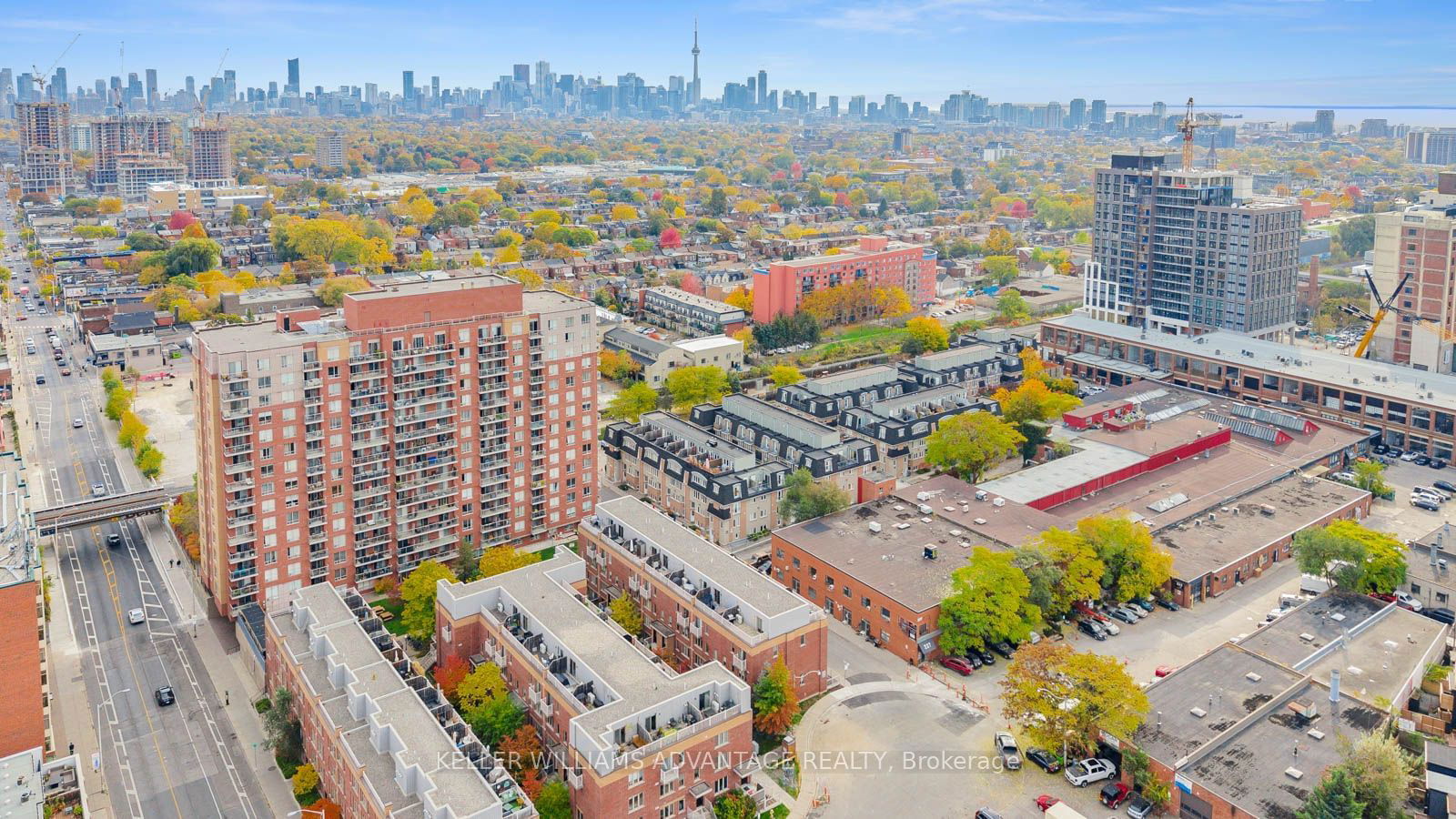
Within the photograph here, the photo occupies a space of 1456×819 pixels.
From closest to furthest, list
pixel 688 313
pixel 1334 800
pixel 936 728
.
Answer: pixel 1334 800 → pixel 936 728 → pixel 688 313

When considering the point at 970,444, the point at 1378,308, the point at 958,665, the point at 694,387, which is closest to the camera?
the point at 958,665

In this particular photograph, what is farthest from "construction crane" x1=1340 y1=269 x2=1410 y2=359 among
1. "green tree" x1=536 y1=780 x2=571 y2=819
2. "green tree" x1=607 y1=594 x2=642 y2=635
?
"green tree" x1=536 y1=780 x2=571 y2=819

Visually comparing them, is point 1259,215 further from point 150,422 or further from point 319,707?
point 150,422

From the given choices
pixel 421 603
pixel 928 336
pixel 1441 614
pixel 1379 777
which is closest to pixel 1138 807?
pixel 1379 777

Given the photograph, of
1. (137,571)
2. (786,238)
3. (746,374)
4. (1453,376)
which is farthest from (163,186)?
(1453,376)

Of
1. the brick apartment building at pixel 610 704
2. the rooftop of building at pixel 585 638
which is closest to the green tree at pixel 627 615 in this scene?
the rooftop of building at pixel 585 638

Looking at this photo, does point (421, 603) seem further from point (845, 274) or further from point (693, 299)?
point (845, 274)

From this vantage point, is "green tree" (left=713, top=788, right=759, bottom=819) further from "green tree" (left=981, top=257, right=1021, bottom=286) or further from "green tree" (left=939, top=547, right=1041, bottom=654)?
"green tree" (left=981, top=257, right=1021, bottom=286)
